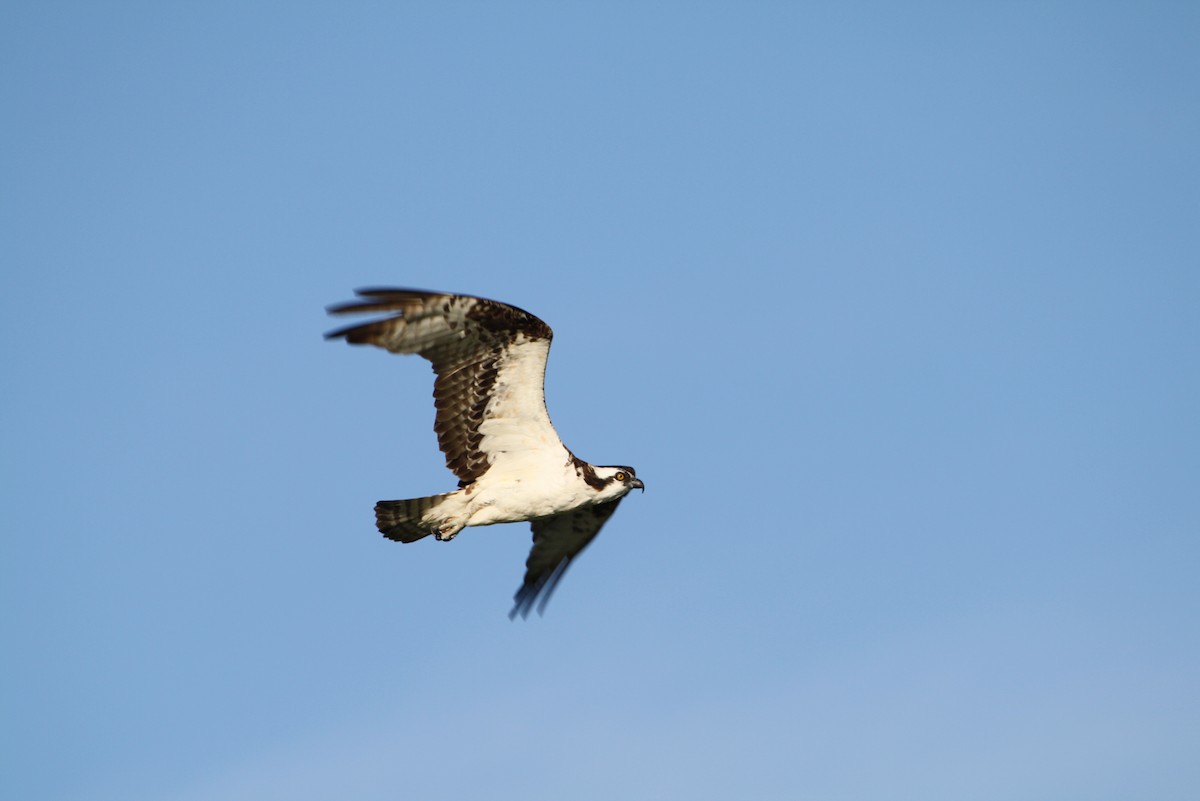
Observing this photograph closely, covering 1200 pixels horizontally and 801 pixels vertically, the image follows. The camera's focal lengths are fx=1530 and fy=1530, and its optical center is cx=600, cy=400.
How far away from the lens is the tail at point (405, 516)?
54.6ft

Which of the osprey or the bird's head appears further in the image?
the bird's head

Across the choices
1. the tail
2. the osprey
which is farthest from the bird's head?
the tail

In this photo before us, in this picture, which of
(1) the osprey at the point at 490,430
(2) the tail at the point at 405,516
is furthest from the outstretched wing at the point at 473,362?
(2) the tail at the point at 405,516

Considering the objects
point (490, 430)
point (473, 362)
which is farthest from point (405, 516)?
point (473, 362)

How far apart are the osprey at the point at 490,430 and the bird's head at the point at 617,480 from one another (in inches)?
0.4

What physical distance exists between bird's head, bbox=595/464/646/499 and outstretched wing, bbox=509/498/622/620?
53.9 inches

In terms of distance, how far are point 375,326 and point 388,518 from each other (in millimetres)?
2505

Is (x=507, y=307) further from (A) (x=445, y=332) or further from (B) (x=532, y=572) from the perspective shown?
(B) (x=532, y=572)

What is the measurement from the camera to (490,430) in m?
16.7

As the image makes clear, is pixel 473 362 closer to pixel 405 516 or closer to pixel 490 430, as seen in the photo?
pixel 490 430

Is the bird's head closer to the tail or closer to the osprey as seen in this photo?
the osprey

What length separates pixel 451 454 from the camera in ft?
55.2

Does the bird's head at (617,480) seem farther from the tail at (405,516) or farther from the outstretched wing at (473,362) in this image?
the tail at (405,516)

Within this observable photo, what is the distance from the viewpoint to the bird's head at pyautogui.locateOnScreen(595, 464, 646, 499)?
17.1 m
